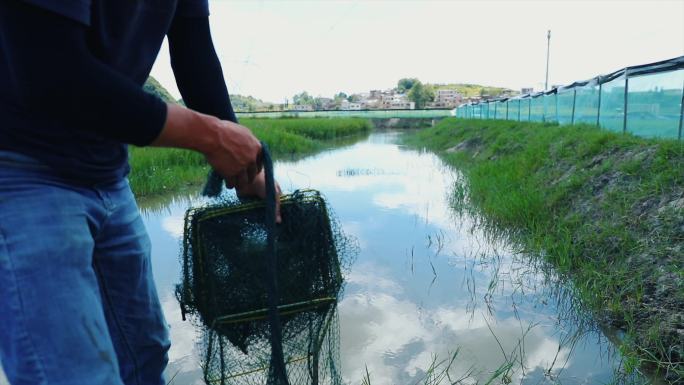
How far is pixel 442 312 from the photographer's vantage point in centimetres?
255

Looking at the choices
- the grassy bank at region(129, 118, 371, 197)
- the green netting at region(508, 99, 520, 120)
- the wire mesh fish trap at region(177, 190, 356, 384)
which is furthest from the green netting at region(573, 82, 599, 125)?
the wire mesh fish trap at region(177, 190, 356, 384)

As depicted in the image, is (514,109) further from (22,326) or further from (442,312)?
(22,326)

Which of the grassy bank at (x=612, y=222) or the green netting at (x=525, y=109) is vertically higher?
the green netting at (x=525, y=109)

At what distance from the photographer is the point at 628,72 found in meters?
6.04

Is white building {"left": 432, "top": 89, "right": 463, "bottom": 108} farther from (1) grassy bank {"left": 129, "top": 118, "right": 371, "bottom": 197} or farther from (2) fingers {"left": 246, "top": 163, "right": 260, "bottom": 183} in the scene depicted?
(2) fingers {"left": 246, "top": 163, "right": 260, "bottom": 183}

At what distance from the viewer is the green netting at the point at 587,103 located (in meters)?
7.34

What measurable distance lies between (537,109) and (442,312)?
9722mm

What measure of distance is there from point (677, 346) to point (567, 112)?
798 cm

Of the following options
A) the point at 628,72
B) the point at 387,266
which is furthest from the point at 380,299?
the point at 628,72

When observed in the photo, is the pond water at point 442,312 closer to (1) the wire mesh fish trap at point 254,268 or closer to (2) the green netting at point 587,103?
(1) the wire mesh fish trap at point 254,268

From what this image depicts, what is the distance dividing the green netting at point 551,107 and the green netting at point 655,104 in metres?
3.71

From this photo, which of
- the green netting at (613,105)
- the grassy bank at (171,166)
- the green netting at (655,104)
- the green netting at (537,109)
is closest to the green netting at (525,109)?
the green netting at (537,109)

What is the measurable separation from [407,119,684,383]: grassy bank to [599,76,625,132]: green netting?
1.21m

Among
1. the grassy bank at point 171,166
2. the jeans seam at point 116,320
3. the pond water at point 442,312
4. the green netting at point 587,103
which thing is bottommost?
the pond water at point 442,312
